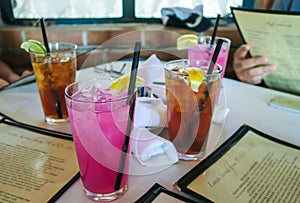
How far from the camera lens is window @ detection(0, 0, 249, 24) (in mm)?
1943

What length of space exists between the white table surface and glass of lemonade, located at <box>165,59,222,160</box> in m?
0.04

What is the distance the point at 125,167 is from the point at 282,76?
868 mm

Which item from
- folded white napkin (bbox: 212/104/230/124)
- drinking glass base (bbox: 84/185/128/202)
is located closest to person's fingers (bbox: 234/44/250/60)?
folded white napkin (bbox: 212/104/230/124)

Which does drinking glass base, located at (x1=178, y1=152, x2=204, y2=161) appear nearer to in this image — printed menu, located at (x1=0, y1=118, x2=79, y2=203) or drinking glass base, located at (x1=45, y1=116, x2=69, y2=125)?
printed menu, located at (x1=0, y1=118, x2=79, y2=203)

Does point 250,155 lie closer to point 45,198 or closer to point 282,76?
point 45,198

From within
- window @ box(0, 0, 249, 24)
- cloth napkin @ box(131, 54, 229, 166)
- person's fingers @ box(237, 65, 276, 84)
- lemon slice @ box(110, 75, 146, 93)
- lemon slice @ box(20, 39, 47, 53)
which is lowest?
person's fingers @ box(237, 65, 276, 84)

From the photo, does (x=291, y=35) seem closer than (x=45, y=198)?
No

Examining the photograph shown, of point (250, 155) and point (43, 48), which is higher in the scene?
point (43, 48)

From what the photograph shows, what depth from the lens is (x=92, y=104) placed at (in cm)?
60

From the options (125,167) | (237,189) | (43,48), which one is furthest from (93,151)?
(43,48)

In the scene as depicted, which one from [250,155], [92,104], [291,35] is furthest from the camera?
[291,35]

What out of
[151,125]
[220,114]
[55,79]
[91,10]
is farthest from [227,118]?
[91,10]

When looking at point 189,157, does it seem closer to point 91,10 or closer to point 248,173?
point 248,173

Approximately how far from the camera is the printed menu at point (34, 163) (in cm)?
63
